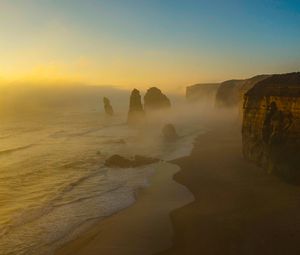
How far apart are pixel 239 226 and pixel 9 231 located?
48.0 ft

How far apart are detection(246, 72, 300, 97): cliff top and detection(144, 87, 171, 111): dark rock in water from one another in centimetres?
7784

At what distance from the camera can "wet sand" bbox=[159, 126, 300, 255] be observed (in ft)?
70.0

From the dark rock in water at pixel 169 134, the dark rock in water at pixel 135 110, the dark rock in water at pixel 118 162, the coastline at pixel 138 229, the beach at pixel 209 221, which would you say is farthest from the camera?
the dark rock in water at pixel 135 110

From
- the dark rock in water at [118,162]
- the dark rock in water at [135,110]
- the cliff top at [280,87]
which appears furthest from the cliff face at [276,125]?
the dark rock in water at [135,110]

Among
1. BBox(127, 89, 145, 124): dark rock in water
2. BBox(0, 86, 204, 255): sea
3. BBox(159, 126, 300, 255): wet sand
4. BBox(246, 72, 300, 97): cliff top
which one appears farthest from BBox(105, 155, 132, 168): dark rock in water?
BBox(127, 89, 145, 124): dark rock in water

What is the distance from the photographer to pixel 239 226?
939 inches

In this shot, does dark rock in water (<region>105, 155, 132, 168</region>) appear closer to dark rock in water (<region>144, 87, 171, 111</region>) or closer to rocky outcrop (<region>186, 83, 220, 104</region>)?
dark rock in water (<region>144, 87, 171, 111</region>)

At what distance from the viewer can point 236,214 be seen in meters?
26.0

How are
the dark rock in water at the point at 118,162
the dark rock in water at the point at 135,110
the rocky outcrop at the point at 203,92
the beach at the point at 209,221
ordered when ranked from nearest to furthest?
the beach at the point at 209,221, the dark rock in water at the point at 118,162, the dark rock in water at the point at 135,110, the rocky outcrop at the point at 203,92

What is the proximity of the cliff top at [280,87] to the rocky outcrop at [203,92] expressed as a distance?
381 ft

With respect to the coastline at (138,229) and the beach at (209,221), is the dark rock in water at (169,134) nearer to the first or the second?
the beach at (209,221)

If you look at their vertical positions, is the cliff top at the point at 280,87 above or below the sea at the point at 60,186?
above

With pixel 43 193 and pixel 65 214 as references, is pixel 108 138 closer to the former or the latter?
pixel 43 193

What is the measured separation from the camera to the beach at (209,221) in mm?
21594
